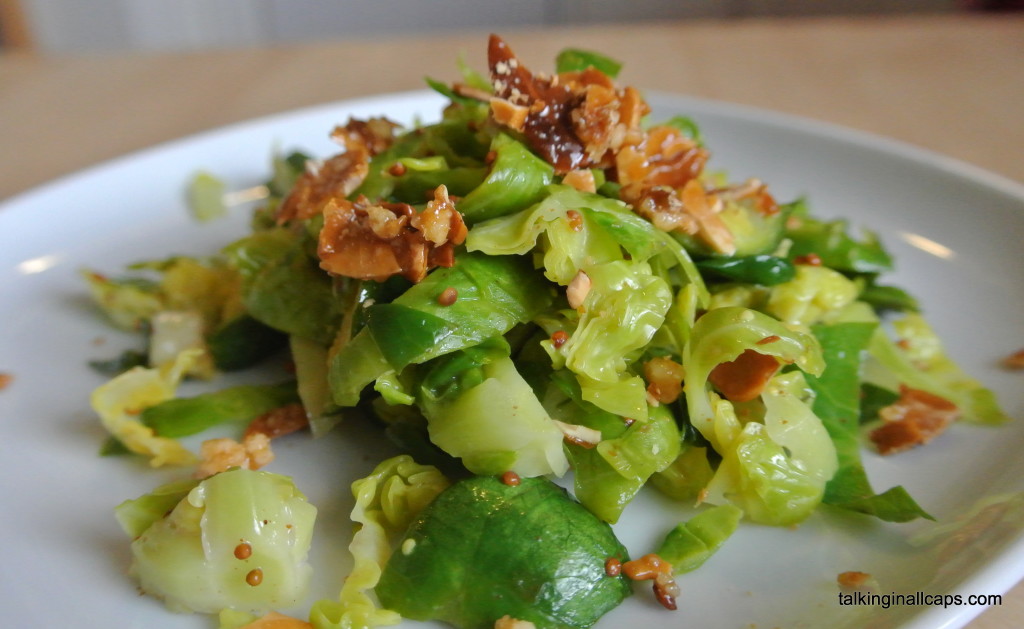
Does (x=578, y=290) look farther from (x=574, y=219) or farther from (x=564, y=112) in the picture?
(x=564, y=112)

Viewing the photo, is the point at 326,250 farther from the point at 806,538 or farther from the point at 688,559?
the point at 806,538

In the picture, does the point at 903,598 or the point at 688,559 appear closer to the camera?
the point at 903,598

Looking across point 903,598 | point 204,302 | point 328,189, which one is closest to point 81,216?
point 204,302

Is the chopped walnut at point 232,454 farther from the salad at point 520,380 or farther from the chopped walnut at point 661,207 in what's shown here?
the chopped walnut at point 661,207

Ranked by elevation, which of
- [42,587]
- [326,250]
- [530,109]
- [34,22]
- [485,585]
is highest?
[530,109]

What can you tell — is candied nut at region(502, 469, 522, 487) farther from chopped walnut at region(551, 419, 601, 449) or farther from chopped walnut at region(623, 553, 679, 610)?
chopped walnut at region(623, 553, 679, 610)

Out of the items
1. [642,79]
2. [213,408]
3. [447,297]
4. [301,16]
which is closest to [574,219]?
[447,297]

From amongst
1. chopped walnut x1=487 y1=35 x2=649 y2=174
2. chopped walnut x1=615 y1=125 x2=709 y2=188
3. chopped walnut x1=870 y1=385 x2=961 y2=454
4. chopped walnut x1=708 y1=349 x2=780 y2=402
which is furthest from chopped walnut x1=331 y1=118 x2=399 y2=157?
chopped walnut x1=870 y1=385 x2=961 y2=454
